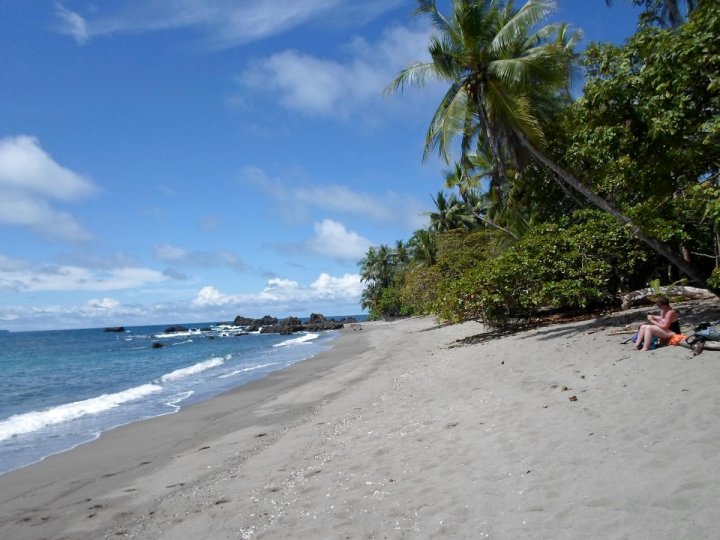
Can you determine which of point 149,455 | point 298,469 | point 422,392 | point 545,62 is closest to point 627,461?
point 298,469

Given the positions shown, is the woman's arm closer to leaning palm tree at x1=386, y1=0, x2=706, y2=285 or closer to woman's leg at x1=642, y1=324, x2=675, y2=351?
woman's leg at x1=642, y1=324, x2=675, y2=351

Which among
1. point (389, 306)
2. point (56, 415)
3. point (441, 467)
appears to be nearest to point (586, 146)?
point (441, 467)

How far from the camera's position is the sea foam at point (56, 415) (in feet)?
36.4

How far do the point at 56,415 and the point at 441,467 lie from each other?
1194 cm

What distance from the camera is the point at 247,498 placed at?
15.8 ft

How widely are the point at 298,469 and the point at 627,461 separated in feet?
11.1

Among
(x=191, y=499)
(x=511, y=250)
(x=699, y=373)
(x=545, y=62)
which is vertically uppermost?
(x=545, y=62)

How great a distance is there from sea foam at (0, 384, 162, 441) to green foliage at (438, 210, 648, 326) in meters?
11.1

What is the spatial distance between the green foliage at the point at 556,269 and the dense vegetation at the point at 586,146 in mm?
46

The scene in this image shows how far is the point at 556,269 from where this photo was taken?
14125mm

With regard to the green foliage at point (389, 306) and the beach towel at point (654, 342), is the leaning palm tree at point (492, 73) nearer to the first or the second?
the beach towel at point (654, 342)

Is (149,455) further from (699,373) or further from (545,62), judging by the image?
(545,62)

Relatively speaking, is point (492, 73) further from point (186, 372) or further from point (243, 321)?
point (243, 321)

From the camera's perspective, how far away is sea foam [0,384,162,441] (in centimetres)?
1108
